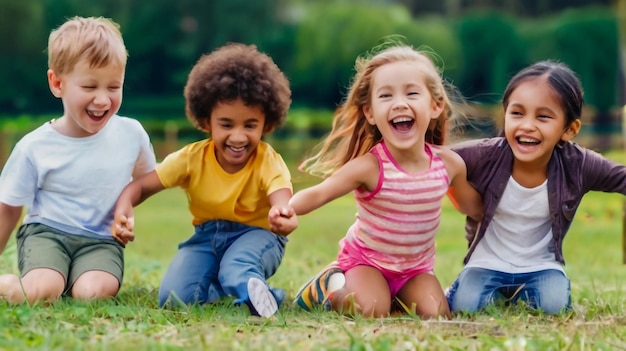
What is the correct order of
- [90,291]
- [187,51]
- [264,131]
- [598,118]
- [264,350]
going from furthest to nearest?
1. [187,51]
2. [598,118]
3. [264,131]
4. [90,291]
5. [264,350]

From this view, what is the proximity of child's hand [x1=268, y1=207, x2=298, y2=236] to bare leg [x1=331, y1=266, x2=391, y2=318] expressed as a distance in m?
0.37

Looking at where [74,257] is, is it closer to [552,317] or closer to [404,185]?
[404,185]

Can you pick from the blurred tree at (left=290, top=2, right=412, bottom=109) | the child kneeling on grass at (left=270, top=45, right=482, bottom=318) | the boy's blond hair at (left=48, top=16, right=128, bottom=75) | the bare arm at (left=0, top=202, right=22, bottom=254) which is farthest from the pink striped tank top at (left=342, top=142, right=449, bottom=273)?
the blurred tree at (left=290, top=2, right=412, bottom=109)

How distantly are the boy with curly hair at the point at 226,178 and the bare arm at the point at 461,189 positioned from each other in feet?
2.20

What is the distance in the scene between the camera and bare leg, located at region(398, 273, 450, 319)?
143 inches

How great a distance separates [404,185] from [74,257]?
1.46m

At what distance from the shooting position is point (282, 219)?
3430 mm

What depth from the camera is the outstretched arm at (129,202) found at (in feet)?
12.2

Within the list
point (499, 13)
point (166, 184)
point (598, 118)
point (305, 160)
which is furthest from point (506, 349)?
point (499, 13)

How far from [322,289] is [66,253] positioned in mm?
1115

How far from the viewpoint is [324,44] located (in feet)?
79.6

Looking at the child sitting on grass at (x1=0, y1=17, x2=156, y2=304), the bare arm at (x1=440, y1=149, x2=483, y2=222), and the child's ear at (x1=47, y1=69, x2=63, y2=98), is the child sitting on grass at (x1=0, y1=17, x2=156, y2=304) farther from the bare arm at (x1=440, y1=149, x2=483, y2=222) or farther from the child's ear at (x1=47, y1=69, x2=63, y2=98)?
the bare arm at (x1=440, y1=149, x2=483, y2=222)

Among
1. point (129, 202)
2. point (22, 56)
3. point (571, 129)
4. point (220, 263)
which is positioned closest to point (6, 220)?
point (129, 202)

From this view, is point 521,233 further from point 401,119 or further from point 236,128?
point 236,128
